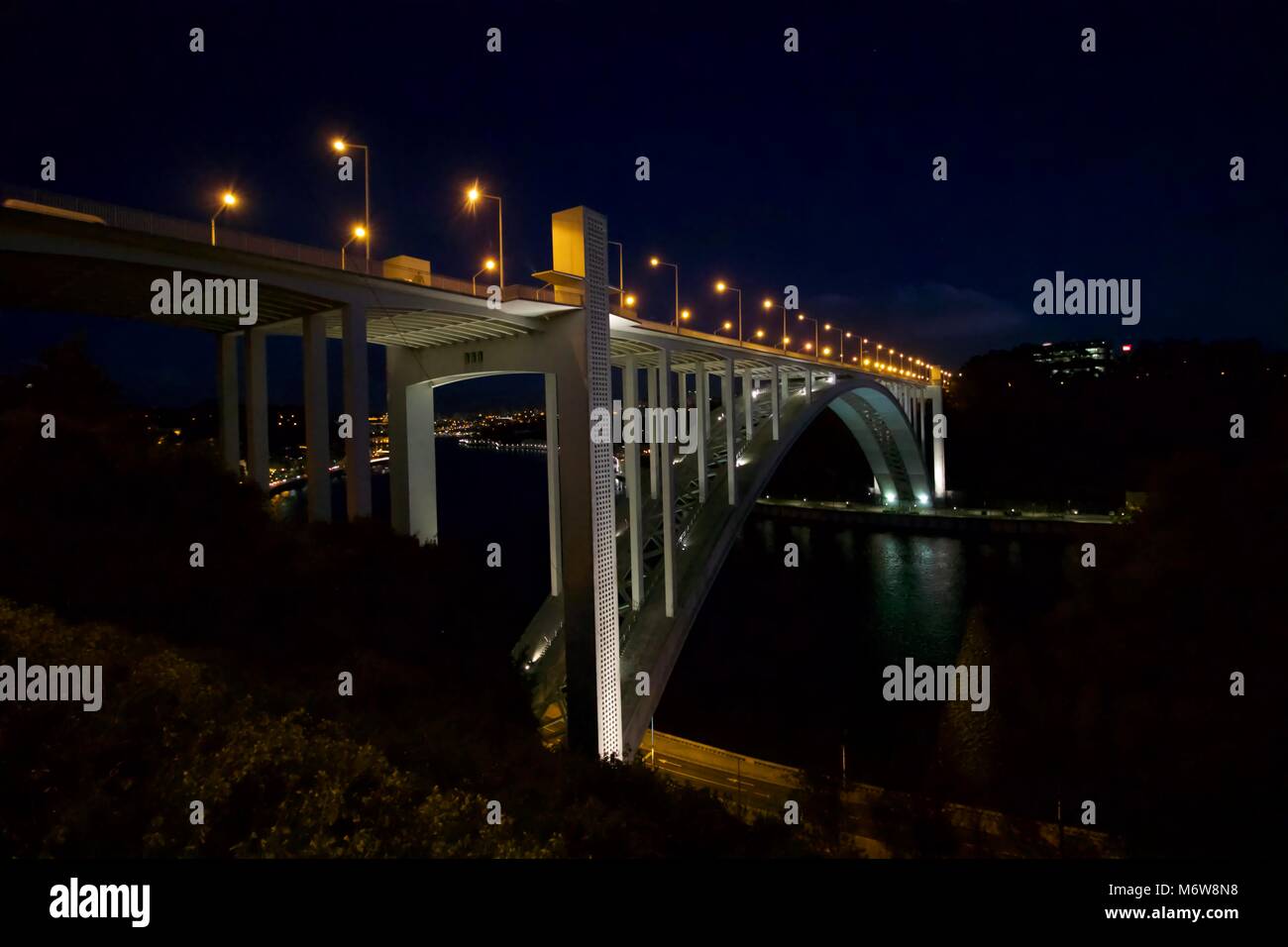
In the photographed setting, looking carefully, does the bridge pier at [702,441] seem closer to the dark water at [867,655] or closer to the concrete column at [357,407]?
the dark water at [867,655]

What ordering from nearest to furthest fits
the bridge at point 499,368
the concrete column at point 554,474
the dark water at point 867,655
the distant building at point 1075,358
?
the bridge at point 499,368
the concrete column at point 554,474
the dark water at point 867,655
the distant building at point 1075,358

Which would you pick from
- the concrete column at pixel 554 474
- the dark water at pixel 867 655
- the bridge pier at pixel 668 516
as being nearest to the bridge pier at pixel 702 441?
the bridge pier at pixel 668 516

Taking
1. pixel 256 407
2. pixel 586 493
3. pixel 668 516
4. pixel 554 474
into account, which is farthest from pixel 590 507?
pixel 256 407

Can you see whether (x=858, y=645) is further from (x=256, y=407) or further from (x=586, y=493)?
(x=256, y=407)

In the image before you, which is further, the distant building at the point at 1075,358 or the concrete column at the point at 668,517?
the distant building at the point at 1075,358

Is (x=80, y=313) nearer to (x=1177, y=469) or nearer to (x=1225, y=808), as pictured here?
(x=1225, y=808)

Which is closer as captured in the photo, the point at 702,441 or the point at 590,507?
the point at 590,507
